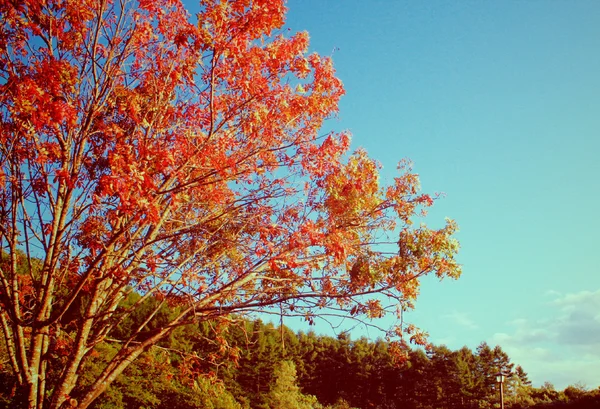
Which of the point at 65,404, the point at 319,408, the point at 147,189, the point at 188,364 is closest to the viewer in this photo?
the point at 147,189

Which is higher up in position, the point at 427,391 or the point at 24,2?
the point at 24,2

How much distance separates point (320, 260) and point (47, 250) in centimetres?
384

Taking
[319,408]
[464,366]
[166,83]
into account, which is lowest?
[319,408]

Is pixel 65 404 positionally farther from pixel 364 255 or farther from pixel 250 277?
pixel 364 255

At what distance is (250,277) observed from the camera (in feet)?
19.0

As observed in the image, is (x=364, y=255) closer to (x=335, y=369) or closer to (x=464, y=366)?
(x=464, y=366)

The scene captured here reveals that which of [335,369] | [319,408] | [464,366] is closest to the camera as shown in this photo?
[319,408]

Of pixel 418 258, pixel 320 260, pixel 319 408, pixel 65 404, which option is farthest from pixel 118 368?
pixel 319 408

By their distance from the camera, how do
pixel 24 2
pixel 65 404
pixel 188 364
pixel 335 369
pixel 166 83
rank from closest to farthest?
pixel 65 404, pixel 24 2, pixel 166 83, pixel 188 364, pixel 335 369

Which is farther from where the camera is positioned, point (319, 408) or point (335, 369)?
point (335, 369)

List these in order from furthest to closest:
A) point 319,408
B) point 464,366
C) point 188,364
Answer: point 464,366 < point 319,408 < point 188,364

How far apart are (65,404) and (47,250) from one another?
202cm

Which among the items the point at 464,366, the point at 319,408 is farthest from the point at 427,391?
the point at 319,408

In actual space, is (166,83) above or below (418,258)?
above
